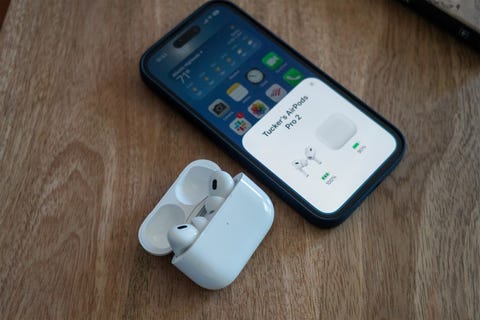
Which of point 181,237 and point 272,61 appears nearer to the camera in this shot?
point 181,237

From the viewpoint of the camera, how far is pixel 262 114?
499 millimetres

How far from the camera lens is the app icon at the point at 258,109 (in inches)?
19.6

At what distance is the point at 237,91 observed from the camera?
51cm

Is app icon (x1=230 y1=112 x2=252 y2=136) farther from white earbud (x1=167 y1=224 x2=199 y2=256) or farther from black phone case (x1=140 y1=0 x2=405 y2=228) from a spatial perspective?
white earbud (x1=167 y1=224 x2=199 y2=256)

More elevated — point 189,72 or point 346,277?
point 189,72

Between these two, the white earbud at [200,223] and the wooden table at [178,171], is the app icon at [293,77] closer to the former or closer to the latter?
the wooden table at [178,171]

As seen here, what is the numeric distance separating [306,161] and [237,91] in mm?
93

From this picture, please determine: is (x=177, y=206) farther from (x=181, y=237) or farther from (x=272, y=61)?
(x=272, y=61)

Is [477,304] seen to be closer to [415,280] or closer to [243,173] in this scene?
[415,280]

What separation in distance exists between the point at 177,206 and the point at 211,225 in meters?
0.05

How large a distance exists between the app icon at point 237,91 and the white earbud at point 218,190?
10 centimetres

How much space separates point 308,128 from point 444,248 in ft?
0.52

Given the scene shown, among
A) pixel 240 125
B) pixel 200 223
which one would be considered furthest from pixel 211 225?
pixel 240 125

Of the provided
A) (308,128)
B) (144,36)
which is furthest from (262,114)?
(144,36)
